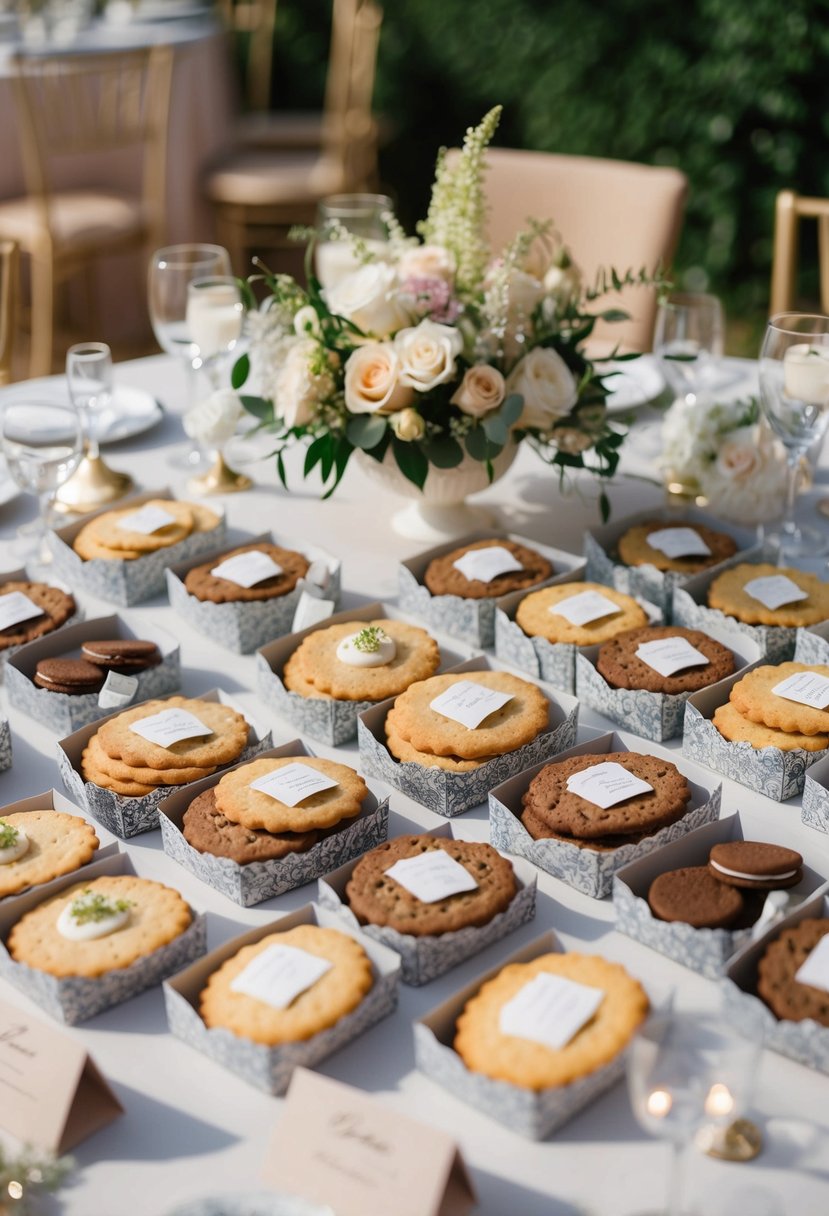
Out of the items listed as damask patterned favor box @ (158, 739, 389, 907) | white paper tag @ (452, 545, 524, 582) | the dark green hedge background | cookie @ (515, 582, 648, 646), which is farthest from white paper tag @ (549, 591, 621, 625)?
the dark green hedge background

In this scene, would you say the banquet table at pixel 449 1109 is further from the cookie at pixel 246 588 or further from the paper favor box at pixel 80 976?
the cookie at pixel 246 588

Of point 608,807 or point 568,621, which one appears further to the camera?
point 568,621

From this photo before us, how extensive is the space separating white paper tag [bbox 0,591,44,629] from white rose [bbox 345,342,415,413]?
535 millimetres

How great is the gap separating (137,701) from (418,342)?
62 cm

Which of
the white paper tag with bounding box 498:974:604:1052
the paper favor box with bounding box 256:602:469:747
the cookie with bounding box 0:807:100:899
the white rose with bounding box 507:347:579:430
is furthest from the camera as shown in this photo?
the white rose with bounding box 507:347:579:430

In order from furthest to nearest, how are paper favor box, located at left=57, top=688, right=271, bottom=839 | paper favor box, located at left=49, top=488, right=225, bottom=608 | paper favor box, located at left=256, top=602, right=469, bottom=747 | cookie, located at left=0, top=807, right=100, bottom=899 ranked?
paper favor box, located at left=49, top=488, right=225, bottom=608 < paper favor box, located at left=256, top=602, right=469, bottom=747 < paper favor box, located at left=57, top=688, right=271, bottom=839 < cookie, located at left=0, top=807, right=100, bottom=899

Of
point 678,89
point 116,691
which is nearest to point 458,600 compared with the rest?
point 116,691

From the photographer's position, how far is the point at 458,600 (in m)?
1.81

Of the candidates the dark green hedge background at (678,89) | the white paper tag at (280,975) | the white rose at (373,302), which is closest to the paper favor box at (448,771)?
the white paper tag at (280,975)

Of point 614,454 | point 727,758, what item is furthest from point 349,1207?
point 614,454

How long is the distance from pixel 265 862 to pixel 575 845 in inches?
12.8

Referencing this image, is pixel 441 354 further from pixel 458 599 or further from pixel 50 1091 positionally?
A: pixel 50 1091

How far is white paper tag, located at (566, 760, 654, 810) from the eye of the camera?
1380 mm

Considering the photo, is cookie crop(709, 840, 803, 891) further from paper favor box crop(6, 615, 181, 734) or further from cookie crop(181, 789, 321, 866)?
paper favor box crop(6, 615, 181, 734)
